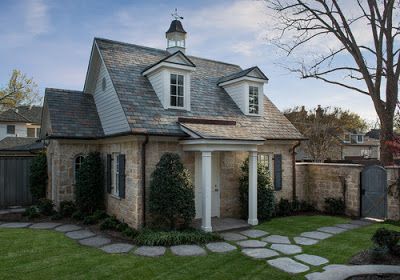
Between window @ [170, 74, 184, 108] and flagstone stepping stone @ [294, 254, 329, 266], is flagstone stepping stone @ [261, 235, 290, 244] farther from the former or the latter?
window @ [170, 74, 184, 108]

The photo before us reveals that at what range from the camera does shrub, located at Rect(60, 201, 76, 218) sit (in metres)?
11.8

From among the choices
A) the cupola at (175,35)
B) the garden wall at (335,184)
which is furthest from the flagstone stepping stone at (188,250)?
the cupola at (175,35)

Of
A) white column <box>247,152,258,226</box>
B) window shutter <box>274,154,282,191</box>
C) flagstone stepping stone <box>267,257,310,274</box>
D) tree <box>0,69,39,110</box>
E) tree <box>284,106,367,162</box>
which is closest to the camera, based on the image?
flagstone stepping stone <box>267,257,310,274</box>

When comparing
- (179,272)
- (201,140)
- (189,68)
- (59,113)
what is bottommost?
(179,272)

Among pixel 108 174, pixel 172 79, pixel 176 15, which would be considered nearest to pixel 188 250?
pixel 108 174

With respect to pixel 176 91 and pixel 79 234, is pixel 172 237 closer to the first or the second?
pixel 79 234

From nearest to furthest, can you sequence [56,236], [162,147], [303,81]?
[56,236], [162,147], [303,81]

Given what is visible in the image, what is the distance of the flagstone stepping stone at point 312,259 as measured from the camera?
23.5 feet

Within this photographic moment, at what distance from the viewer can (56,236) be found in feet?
30.3

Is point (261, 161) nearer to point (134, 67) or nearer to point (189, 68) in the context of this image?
point (189, 68)

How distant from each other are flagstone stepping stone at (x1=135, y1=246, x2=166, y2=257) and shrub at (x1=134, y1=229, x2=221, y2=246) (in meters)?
0.22

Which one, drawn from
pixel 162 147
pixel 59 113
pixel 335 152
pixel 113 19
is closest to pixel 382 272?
pixel 162 147

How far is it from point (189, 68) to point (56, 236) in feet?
23.7

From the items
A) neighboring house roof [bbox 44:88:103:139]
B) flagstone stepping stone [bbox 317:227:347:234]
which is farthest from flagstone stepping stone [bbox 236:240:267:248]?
neighboring house roof [bbox 44:88:103:139]
